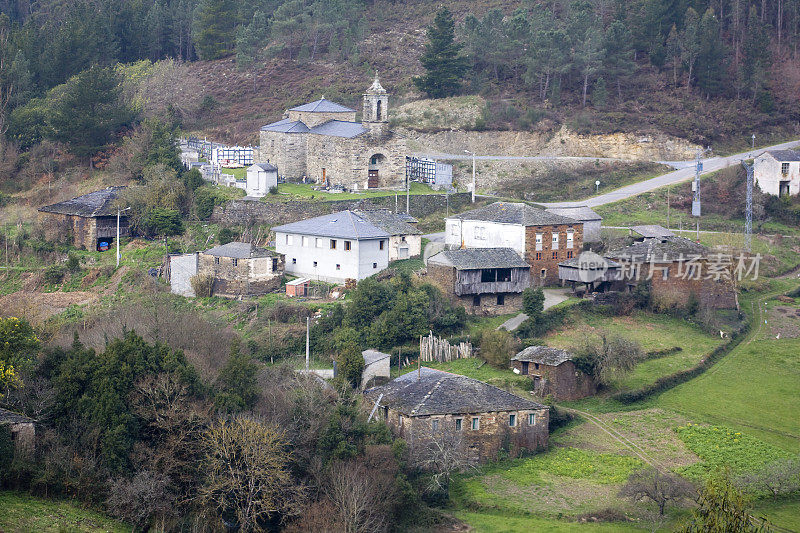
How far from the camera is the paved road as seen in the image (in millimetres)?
57366

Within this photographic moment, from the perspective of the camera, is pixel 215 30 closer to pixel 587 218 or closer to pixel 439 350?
pixel 587 218

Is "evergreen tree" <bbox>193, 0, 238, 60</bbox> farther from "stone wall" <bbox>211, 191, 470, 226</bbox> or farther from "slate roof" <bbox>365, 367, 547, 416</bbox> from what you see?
"slate roof" <bbox>365, 367, 547, 416</bbox>

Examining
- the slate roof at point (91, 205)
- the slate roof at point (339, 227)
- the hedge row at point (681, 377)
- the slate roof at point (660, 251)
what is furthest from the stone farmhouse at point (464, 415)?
the slate roof at point (91, 205)

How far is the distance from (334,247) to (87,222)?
1374 cm

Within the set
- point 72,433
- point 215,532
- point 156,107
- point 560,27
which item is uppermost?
point 560,27

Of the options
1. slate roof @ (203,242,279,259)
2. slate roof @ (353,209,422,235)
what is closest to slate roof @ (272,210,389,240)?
slate roof @ (353,209,422,235)

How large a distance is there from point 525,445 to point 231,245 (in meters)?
18.5

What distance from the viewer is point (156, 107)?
7294 cm

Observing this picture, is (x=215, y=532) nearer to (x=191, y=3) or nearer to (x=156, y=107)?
(x=156, y=107)

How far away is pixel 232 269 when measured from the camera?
46.3m

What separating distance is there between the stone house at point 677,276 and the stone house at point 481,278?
14.8 feet

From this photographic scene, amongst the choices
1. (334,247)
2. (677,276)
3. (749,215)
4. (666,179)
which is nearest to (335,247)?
(334,247)

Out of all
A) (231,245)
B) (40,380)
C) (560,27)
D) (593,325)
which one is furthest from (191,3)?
(40,380)

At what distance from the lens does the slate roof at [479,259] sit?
147ft
